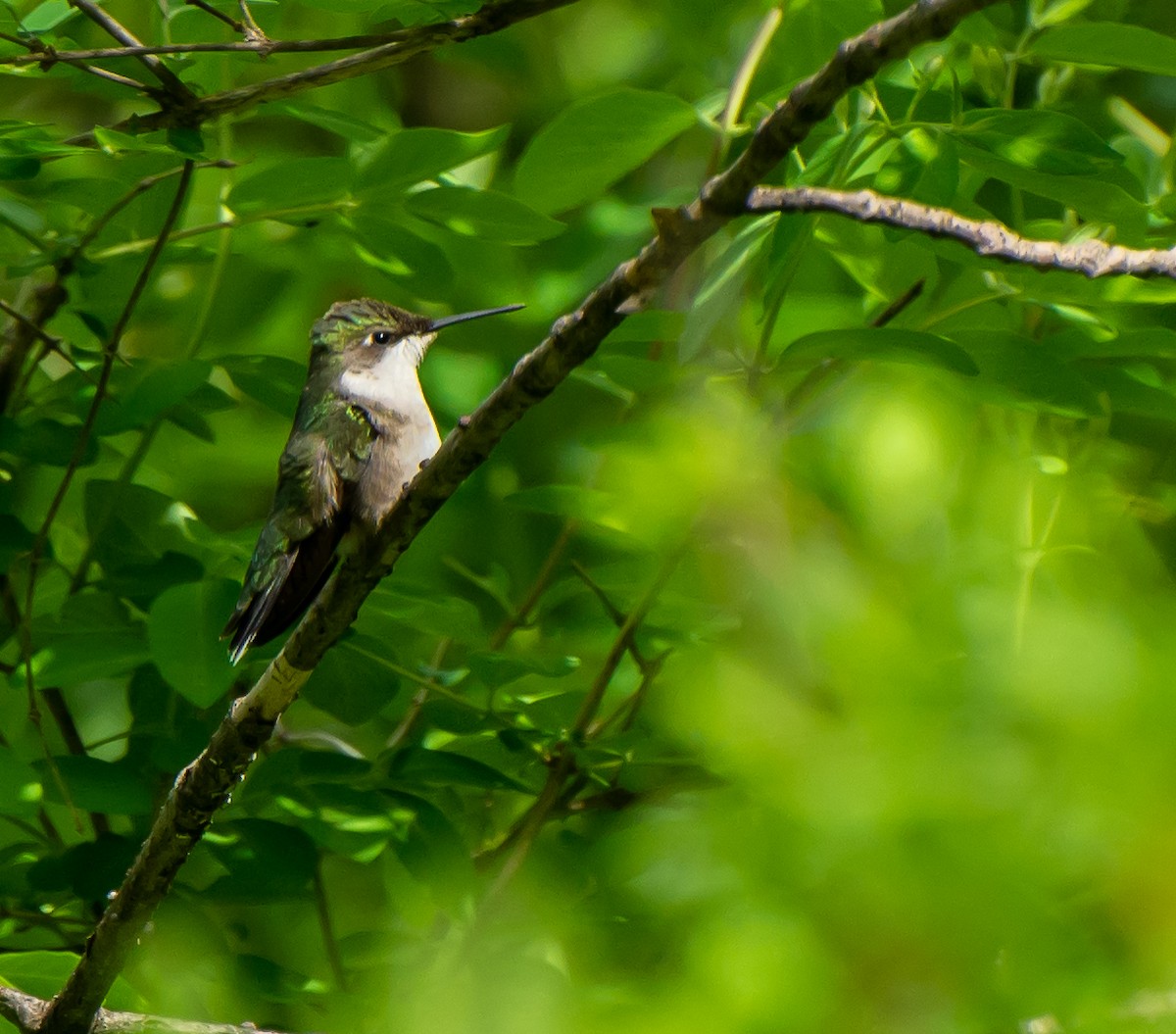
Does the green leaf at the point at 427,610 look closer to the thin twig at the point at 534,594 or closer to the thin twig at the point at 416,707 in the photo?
the thin twig at the point at 416,707

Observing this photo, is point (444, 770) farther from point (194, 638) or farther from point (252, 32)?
point (252, 32)

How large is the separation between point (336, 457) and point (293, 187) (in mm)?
749

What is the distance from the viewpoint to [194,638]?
2.29 metres

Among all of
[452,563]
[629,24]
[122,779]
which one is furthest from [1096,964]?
[629,24]

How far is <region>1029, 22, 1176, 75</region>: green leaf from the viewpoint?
2.04 m

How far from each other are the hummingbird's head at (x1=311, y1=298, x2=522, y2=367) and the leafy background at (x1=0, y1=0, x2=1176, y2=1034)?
0.08 m

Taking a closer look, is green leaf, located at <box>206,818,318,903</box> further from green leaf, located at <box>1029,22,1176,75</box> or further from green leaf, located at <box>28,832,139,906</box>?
green leaf, located at <box>1029,22,1176,75</box>

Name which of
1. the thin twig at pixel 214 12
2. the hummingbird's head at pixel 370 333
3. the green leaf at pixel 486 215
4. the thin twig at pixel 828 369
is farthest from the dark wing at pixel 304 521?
the thin twig at pixel 828 369

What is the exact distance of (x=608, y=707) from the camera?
9.36 feet

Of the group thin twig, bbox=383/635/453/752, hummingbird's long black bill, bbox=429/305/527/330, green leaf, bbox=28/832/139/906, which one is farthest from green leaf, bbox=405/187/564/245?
green leaf, bbox=28/832/139/906

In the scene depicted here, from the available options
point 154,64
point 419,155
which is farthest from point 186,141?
point 419,155

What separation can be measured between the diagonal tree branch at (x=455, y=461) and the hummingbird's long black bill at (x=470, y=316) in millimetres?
800

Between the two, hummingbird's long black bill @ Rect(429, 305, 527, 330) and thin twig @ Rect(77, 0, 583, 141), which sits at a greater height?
thin twig @ Rect(77, 0, 583, 141)

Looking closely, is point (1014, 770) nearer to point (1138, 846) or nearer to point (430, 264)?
point (1138, 846)
